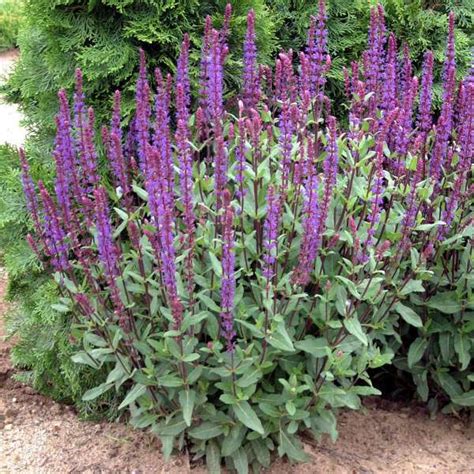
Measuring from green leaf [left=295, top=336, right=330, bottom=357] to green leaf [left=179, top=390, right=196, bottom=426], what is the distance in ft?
1.73

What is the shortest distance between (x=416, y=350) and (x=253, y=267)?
102cm

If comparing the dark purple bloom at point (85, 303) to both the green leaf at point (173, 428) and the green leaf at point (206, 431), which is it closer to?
the green leaf at point (173, 428)

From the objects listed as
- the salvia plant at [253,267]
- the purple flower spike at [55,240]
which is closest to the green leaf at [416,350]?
the salvia plant at [253,267]

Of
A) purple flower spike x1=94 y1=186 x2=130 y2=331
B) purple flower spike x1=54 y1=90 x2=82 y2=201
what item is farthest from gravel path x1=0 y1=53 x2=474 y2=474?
purple flower spike x1=54 y1=90 x2=82 y2=201

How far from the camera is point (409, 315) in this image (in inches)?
129

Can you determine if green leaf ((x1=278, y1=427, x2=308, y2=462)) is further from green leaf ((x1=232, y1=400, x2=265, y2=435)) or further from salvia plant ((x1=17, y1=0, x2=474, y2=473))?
green leaf ((x1=232, y1=400, x2=265, y2=435))

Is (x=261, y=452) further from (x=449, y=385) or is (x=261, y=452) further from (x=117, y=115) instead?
(x=117, y=115)

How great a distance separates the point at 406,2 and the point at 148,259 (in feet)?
9.76

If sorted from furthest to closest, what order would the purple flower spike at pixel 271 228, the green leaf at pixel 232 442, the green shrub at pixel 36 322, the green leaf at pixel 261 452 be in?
1. the green shrub at pixel 36 322
2. the green leaf at pixel 261 452
3. the green leaf at pixel 232 442
4. the purple flower spike at pixel 271 228

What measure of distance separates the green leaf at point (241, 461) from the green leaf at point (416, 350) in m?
1.03

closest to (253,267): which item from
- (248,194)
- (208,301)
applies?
(248,194)

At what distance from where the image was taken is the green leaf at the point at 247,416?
9.30 ft

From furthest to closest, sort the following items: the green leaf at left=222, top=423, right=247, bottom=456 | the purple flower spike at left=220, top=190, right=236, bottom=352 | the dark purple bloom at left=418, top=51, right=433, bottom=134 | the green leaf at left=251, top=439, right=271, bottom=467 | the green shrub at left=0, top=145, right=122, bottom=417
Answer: the green shrub at left=0, top=145, right=122, bottom=417
the dark purple bloom at left=418, top=51, right=433, bottom=134
the green leaf at left=251, top=439, right=271, bottom=467
the green leaf at left=222, top=423, right=247, bottom=456
the purple flower spike at left=220, top=190, right=236, bottom=352

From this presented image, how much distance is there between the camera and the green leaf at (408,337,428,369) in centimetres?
351
